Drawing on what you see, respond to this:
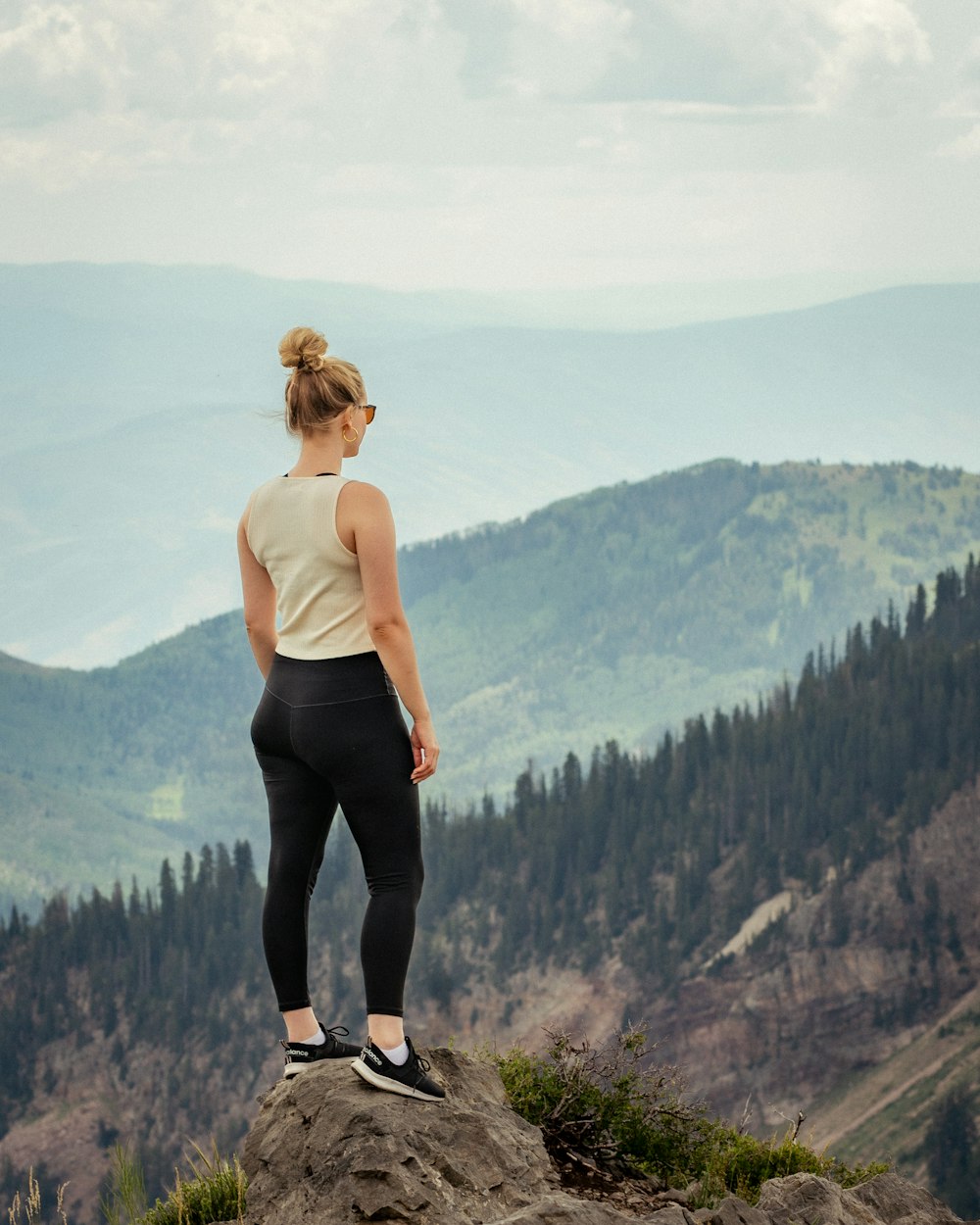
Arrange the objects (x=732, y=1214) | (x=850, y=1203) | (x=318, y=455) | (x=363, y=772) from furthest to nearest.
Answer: (x=850, y=1203) < (x=732, y=1214) < (x=318, y=455) < (x=363, y=772)

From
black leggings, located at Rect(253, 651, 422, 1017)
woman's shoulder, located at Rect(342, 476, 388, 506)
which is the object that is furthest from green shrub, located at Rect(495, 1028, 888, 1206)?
woman's shoulder, located at Rect(342, 476, 388, 506)

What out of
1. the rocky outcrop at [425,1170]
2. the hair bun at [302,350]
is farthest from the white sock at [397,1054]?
the hair bun at [302,350]

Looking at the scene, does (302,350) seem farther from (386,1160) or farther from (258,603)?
(386,1160)

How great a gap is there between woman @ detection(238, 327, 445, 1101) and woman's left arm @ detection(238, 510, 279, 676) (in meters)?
0.28

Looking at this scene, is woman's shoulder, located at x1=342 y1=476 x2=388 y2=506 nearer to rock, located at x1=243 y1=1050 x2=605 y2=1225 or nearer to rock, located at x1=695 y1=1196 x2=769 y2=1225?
rock, located at x1=243 y1=1050 x2=605 y2=1225

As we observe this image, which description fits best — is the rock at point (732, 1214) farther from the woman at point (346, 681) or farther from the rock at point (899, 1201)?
the woman at point (346, 681)

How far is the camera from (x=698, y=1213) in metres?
11.6

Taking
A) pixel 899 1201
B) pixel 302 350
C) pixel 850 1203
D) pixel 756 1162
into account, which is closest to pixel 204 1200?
pixel 756 1162

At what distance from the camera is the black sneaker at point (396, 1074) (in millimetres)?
11352

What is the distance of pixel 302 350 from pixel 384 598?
6.13 feet

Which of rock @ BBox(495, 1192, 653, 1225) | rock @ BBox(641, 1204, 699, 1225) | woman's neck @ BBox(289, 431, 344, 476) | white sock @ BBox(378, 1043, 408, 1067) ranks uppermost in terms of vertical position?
woman's neck @ BBox(289, 431, 344, 476)

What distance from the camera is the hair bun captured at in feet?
36.3

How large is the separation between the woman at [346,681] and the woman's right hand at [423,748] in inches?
0.5

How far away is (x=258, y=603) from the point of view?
12.0m
